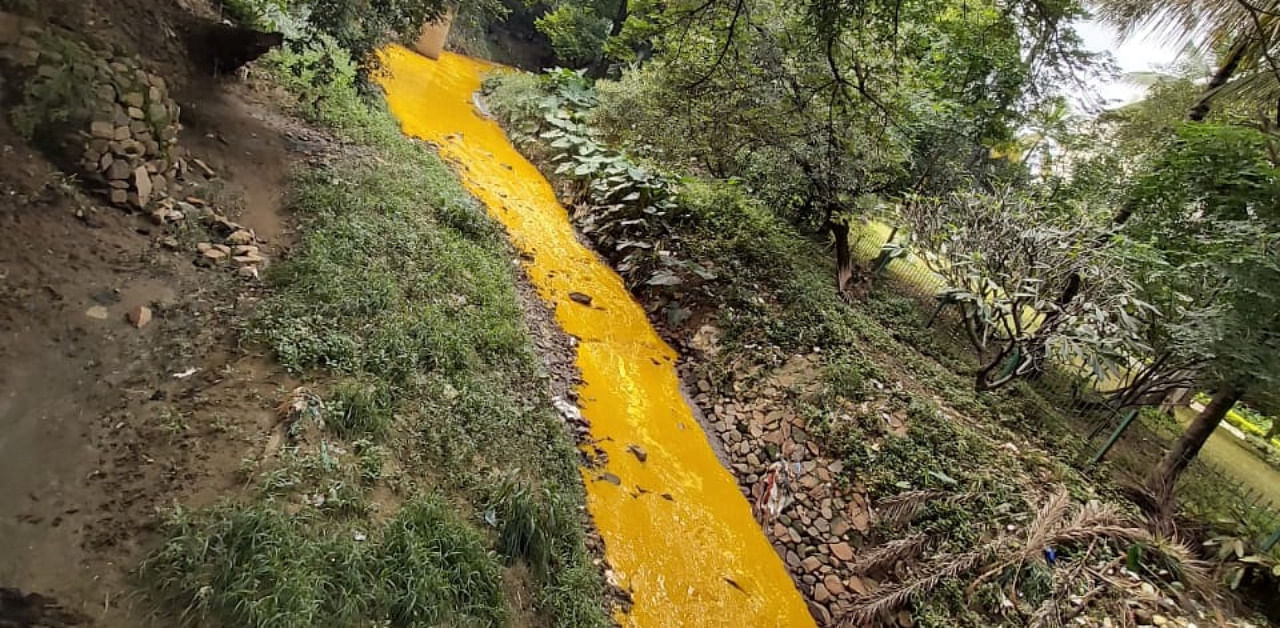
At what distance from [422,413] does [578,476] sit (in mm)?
1368

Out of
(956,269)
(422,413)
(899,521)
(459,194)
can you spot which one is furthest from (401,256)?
(956,269)

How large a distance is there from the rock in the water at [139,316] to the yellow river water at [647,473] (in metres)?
3.21

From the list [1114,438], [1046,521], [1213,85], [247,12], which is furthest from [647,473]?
[1213,85]

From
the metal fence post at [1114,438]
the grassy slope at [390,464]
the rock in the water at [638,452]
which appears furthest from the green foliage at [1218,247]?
the grassy slope at [390,464]

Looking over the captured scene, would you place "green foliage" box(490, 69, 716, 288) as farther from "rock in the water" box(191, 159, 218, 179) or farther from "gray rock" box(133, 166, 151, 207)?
"gray rock" box(133, 166, 151, 207)

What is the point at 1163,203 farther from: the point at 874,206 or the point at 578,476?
the point at 578,476

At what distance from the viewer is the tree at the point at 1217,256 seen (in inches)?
168

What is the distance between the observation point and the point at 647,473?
5203mm

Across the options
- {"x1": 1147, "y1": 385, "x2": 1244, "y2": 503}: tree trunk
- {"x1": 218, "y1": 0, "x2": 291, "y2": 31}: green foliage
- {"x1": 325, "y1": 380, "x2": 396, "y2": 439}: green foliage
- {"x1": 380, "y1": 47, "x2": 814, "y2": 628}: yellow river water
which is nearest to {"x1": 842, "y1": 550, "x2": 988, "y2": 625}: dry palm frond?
{"x1": 380, "y1": 47, "x2": 814, "y2": 628}: yellow river water

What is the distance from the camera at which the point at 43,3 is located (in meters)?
4.16

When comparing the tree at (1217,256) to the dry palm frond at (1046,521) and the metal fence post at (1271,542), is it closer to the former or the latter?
the metal fence post at (1271,542)

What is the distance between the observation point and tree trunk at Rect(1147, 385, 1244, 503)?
5.17m

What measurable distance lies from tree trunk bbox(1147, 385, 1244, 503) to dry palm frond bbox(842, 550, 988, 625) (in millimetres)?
2373

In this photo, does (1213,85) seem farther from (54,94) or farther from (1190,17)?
(54,94)
